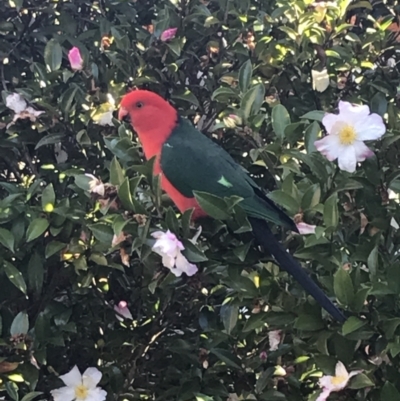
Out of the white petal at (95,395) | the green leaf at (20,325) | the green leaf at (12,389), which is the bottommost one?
the white petal at (95,395)

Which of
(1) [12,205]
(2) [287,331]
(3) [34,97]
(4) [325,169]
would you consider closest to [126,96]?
(3) [34,97]

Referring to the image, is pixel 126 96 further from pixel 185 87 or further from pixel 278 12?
pixel 278 12

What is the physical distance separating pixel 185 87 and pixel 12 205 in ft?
2.44

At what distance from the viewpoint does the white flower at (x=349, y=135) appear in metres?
1.28

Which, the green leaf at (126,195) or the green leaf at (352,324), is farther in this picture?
the green leaf at (126,195)

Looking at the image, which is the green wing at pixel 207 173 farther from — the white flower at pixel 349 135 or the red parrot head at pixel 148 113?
the white flower at pixel 349 135

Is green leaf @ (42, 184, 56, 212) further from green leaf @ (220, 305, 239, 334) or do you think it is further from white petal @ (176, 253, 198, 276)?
green leaf @ (220, 305, 239, 334)

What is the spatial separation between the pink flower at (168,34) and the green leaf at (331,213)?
80 centimetres

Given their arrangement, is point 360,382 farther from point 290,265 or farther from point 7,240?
point 7,240

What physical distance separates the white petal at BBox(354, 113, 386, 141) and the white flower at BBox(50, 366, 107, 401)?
2.57 feet

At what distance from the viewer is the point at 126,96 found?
1693 mm

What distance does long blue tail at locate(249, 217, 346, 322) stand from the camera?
47.5 inches

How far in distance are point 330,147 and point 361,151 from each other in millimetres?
67

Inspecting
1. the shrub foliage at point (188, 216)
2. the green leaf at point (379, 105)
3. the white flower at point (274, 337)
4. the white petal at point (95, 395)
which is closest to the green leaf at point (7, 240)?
the shrub foliage at point (188, 216)
